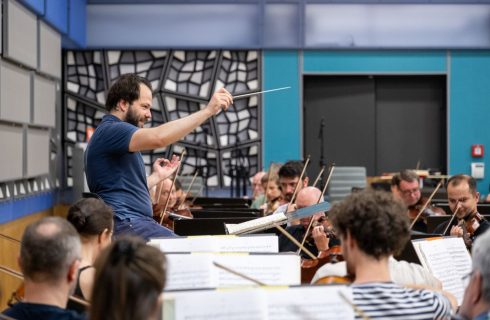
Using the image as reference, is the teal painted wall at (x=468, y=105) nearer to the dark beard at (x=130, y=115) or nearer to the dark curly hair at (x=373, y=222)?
the dark beard at (x=130, y=115)

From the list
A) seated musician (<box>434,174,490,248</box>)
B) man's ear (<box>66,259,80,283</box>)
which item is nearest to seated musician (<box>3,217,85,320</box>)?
man's ear (<box>66,259,80,283</box>)

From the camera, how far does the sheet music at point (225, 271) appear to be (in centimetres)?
293

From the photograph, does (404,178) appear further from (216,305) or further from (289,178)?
(216,305)

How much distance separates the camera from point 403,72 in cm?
1214

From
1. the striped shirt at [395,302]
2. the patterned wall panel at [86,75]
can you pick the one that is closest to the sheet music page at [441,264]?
the striped shirt at [395,302]

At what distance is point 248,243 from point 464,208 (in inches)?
102

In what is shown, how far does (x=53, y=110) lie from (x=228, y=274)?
7.67 meters

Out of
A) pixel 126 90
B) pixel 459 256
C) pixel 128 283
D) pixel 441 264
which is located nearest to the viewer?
pixel 128 283

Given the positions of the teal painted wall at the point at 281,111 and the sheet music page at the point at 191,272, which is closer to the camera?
the sheet music page at the point at 191,272

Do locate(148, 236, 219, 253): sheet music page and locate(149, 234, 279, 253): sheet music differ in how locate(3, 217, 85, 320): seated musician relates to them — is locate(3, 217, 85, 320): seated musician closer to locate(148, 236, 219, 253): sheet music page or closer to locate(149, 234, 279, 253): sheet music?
locate(149, 234, 279, 253): sheet music

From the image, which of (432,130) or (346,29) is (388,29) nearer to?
(346,29)

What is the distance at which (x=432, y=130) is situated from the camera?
12.3 m

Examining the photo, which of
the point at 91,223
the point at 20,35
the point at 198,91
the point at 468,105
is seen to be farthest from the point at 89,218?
the point at 468,105

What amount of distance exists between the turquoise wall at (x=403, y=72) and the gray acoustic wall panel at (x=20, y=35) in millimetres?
3881
